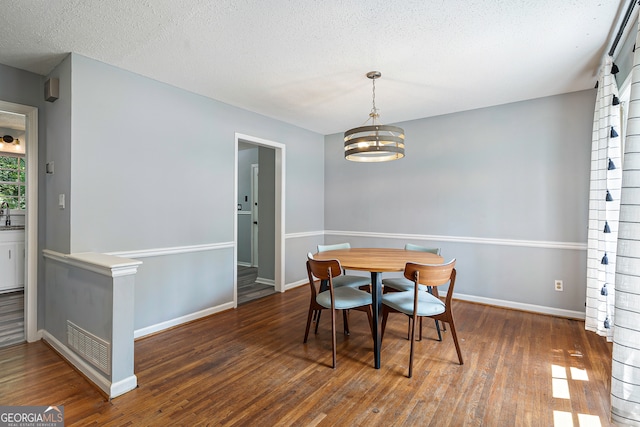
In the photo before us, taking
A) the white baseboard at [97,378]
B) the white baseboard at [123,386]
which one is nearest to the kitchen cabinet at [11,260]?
the white baseboard at [97,378]

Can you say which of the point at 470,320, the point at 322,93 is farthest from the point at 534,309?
the point at 322,93

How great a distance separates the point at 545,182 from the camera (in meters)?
3.48

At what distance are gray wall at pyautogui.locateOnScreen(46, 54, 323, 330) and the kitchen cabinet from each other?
242 cm

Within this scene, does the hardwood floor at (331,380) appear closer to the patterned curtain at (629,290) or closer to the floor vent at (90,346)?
the floor vent at (90,346)

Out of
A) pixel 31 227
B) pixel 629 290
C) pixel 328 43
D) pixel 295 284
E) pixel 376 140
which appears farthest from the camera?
pixel 295 284

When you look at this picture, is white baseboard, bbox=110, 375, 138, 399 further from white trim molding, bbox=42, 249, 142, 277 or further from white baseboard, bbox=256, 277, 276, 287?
white baseboard, bbox=256, 277, 276, 287

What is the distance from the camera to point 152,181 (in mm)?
2957

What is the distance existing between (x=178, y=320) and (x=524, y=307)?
3929 mm

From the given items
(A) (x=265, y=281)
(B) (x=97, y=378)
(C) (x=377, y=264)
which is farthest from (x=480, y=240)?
(B) (x=97, y=378)

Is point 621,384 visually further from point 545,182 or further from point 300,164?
point 300,164

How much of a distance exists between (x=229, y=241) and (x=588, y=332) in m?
3.90

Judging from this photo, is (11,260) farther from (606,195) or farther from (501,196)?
(606,195)

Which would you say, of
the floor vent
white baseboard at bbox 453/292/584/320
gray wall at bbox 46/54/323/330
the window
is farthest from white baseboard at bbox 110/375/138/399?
the window

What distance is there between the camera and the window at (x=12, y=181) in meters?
4.77
